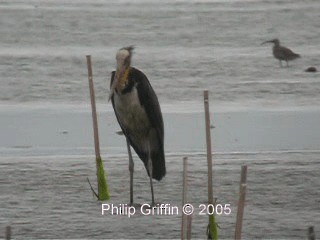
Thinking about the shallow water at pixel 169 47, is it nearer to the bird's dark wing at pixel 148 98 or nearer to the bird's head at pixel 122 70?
the bird's dark wing at pixel 148 98

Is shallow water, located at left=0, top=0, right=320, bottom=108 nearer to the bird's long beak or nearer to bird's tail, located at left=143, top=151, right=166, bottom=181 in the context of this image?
bird's tail, located at left=143, top=151, right=166, bottom=181

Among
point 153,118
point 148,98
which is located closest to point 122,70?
point 148,98

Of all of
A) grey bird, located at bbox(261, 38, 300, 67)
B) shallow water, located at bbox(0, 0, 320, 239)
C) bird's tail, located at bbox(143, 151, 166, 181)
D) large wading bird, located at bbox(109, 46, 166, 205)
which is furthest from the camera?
grey bird, located at bbox(261, 38, 300, 67)

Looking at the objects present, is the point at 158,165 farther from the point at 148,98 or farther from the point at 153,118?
the point at 148,98

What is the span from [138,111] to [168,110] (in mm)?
4671

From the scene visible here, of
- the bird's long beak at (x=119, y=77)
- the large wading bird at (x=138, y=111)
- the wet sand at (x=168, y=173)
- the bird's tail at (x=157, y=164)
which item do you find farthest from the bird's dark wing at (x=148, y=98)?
the wet sand at (x=168, y=173)

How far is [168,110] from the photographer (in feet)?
47.4

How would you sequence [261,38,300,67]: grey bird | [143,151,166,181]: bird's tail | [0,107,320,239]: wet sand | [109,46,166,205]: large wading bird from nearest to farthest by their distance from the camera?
[0,107,320,239]: wet sand < [109,46,166,205]: large wading bird < [143,151,166,181]: bird's tail < [261,38,300,67]: grey bird

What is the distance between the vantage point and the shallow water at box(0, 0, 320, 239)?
9.52 meters

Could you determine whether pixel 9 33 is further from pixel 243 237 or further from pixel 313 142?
pixel 243 237

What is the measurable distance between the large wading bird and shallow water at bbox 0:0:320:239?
30cm

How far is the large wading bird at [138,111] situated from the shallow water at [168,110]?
0.30 m

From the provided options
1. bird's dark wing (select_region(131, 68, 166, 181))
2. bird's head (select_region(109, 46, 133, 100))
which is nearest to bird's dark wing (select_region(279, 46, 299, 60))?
bird's dark wing (select_region(131, 68, 166, 181))

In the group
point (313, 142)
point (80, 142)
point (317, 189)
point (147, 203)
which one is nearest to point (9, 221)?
point (147, 203)
